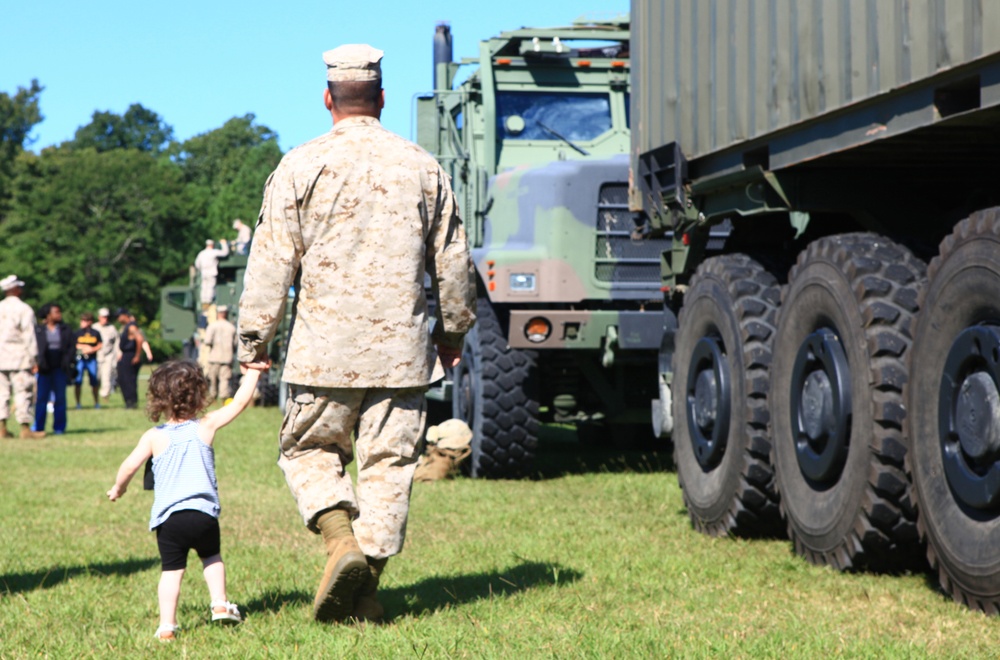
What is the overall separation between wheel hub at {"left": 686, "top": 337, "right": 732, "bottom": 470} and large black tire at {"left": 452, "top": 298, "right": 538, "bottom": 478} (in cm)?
272

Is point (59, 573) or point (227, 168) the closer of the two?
point (59, 573)

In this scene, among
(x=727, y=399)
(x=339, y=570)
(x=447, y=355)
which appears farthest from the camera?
(x=727, y=399)

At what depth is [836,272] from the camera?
6.27m

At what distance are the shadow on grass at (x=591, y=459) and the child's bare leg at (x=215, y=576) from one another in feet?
20.1

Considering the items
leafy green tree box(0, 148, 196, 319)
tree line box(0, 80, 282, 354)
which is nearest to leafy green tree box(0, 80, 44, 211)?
tree line box(0, 80, 282, 354)

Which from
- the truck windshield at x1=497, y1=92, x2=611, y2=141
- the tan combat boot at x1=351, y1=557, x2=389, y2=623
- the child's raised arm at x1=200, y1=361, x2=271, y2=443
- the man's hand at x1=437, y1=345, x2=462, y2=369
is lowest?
the tan combat boot at x1=351, y1=557, x2=389, y2=623

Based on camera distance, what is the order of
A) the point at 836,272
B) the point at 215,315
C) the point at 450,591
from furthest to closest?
the point at 215,315
the point at 836,272
the point at 450,591

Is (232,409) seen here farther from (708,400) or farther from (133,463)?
(708,400)

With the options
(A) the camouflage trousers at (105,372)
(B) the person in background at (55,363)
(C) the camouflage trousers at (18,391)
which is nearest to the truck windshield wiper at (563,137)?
(C) the camouflage trousers at (18,391)

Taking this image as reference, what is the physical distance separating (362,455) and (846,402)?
2056mm

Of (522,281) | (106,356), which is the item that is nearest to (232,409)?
(522,281)

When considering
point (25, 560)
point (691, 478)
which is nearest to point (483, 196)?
point (691, 478)

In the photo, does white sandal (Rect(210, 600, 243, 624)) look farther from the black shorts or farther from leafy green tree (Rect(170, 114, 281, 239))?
leafy green tree (Rect(170, 114, 281, 239))

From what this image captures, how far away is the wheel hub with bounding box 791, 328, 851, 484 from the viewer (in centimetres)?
617
